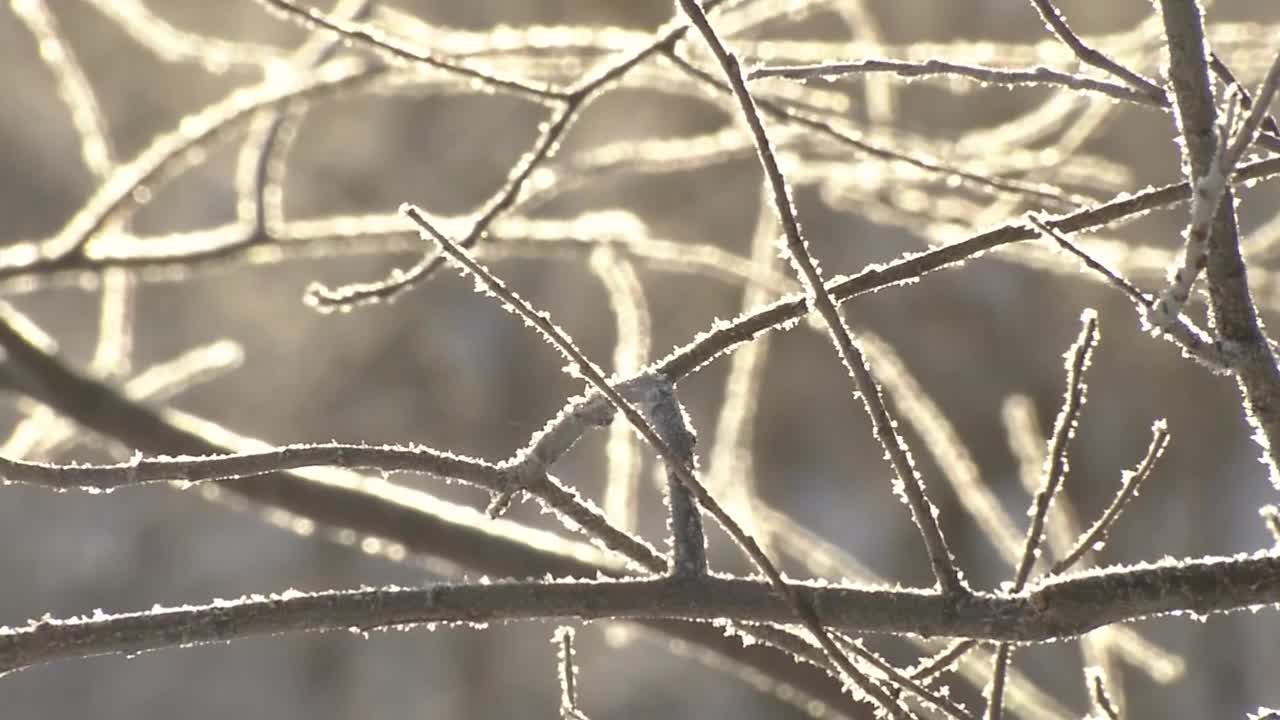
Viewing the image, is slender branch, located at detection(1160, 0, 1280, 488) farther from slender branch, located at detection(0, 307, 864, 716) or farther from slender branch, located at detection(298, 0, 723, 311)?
slender branch, located at detection(0, 307, 864, 716)

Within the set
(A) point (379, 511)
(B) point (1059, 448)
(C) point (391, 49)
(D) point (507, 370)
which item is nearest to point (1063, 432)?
(B) point (1059, 448)

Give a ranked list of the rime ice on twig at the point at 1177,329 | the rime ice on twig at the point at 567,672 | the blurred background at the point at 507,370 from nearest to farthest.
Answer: the rime ice on twig at the point at 1177,329, the rime ice on twig at the point at 567,672, the blurred background at the point at 507,370

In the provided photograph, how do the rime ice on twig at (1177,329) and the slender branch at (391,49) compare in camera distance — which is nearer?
the rime ice on twig at (1177,329)

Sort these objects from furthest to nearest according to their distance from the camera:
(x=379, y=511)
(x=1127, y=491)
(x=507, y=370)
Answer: (x=507, y=370), (x=379, y=511), (x=1127, y=491)

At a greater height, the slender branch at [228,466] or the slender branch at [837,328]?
the slender branch at [837,328]

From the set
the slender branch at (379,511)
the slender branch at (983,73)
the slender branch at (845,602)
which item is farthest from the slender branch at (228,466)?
the slender branch at (379,511)

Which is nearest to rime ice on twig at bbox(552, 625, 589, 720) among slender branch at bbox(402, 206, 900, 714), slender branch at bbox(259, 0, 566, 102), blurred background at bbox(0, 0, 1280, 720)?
slender branch at bbox(402, 206, 900, 714)

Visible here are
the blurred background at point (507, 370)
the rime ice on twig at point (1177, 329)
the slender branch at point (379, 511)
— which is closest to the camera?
the rime ice on twig at point (1177, 329)

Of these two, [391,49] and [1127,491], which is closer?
[1127,491]

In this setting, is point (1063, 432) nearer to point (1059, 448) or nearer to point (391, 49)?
point (1059, 448)

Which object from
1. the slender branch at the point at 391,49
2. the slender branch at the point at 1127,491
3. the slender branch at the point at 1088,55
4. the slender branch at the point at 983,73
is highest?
the slender branch at the point at 391,49

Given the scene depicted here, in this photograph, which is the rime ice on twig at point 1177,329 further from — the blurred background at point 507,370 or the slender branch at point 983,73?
the blurred background at point 507,370

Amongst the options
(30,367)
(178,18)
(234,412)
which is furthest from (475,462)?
(178,18)

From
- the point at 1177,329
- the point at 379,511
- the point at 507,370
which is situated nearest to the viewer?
the point at 1177,329
